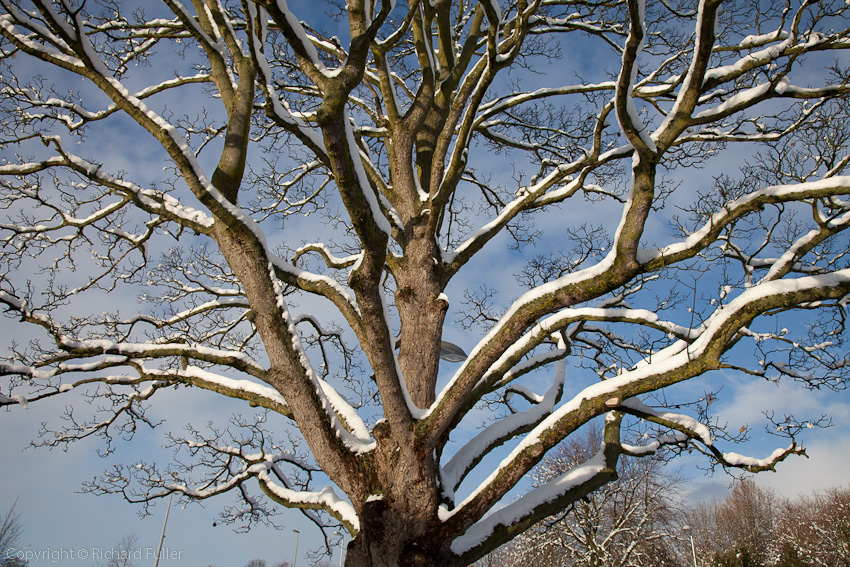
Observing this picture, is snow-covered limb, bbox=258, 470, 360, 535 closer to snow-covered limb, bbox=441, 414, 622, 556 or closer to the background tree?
snow-covered limb, bbox=441, 414, 622, 556

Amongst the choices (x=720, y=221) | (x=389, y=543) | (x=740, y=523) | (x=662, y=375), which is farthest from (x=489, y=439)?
(x=740, y=523)

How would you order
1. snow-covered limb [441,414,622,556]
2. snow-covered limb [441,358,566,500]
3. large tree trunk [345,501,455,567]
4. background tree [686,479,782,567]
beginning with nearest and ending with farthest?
large tree trunk [345,501,455,567], snow-covered limb [441,414,622,556], snow-covered limb [441,358,566,500], background tree [686,479,782,567]

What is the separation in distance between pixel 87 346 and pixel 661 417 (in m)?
4.73

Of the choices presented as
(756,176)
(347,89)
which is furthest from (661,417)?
(347,89)

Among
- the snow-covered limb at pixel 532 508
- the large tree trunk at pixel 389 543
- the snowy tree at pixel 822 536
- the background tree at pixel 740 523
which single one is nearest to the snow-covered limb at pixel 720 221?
the snow-covered limb at pixel 532 508

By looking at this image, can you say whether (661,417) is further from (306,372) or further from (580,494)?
(306,372)

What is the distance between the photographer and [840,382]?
432 cm

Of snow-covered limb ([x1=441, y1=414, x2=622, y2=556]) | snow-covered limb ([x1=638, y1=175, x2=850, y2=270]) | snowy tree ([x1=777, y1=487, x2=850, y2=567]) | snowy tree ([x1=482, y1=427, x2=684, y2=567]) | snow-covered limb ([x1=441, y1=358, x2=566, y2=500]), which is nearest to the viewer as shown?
snow-covered limb ([x1=638, y1=175, x2=850, y2=270])

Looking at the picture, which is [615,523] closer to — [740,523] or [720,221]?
[720,221]

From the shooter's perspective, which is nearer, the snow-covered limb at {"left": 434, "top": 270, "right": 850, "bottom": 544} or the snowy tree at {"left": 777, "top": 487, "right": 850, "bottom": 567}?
the snow-covered limb at {"left": 434, "top": 270, "right": 850, "bottom": 544}

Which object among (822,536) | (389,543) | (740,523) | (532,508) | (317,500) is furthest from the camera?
(740,523)

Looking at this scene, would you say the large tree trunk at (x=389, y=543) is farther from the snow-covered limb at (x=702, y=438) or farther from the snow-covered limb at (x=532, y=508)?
the snow-covered limb at (x=702, y=438)

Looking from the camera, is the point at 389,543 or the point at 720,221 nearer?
the point at 720,221

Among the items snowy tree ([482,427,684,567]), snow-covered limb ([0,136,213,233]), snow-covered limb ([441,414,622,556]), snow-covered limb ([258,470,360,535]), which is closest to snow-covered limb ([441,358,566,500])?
snow-covered limb ([441,414,622,556])
